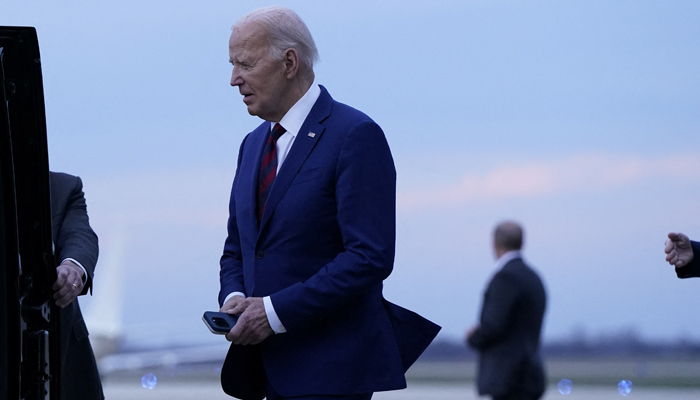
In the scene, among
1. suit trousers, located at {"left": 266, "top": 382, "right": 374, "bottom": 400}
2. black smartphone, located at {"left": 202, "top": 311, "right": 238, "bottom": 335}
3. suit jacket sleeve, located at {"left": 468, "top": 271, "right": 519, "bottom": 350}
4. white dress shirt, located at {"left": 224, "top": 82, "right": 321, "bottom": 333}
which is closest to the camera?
black smartphone, located at {"left": 202, "top": 311, "right": 238, "bottom": 335}

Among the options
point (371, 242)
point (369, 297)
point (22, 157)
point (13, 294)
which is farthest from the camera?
point (369, 297)

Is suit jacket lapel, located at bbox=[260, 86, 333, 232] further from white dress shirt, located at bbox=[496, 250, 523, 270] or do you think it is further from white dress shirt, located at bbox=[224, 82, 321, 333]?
white dress shirt, located at bbox=[496, 250, 523, 270]

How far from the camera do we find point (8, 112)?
1.40 meters

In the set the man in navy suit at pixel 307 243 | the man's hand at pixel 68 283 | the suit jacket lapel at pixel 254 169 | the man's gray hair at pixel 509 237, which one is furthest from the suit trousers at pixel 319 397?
Result: the man's gray hair at pixel 509 237

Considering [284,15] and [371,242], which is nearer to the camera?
[371,242]

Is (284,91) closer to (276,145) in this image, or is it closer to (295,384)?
(276,145)

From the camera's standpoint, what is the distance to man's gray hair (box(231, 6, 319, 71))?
1.86 metres

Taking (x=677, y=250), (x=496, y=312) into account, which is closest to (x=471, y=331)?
(x=496, y=312)

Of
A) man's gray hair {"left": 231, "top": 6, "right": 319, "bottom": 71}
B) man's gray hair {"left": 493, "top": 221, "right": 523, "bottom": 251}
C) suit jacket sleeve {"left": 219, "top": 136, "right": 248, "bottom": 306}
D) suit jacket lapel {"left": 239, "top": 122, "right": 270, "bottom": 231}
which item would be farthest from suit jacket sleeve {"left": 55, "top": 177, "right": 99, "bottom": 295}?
man's gray hair {"left": 493, "top": 221, "right": 523, "bottom": 251}

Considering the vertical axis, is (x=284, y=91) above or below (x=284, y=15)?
below

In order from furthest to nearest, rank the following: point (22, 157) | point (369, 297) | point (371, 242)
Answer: point (369, 297) < point (371, 242) < point (22, 157)

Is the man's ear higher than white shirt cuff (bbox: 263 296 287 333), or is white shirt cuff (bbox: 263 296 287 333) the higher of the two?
the man's ear

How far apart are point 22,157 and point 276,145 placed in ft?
2.05

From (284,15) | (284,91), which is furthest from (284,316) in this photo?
(284,15)
